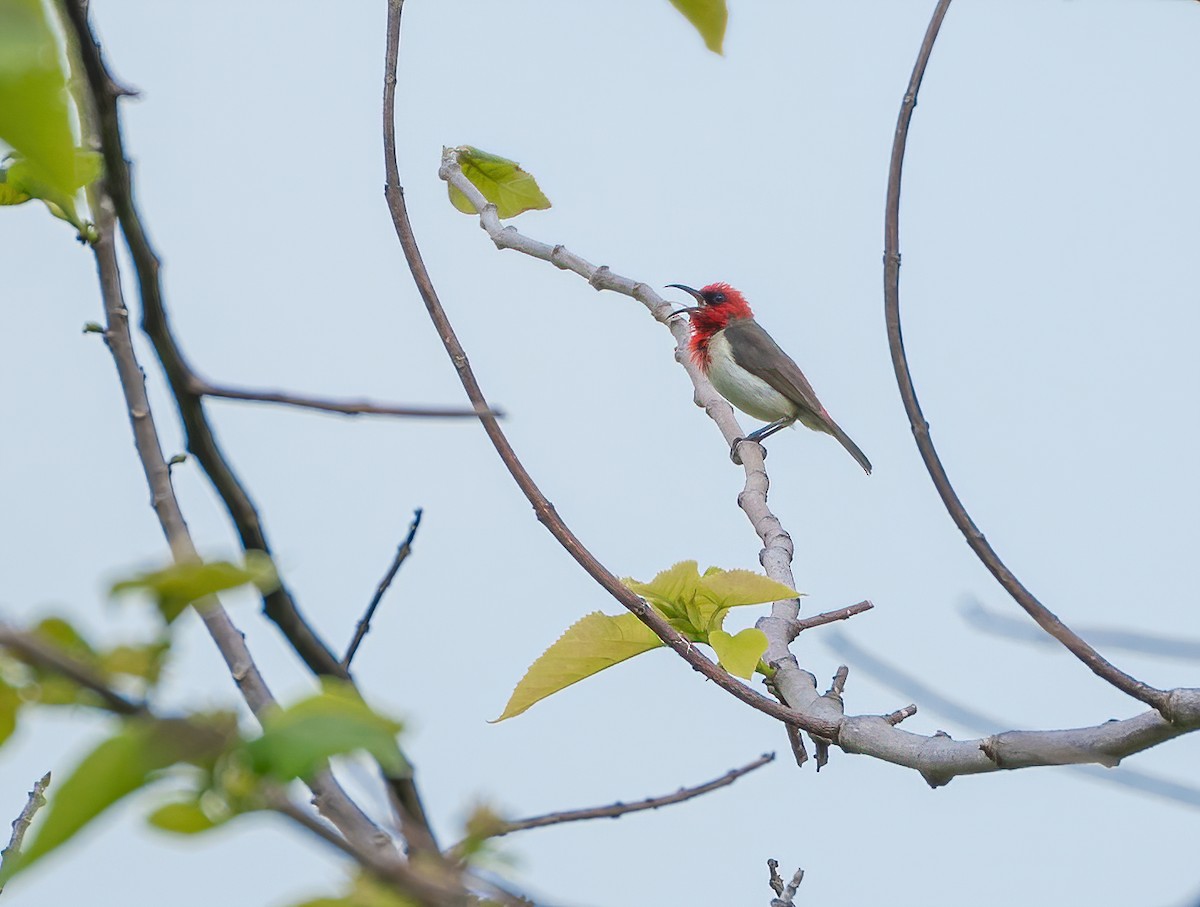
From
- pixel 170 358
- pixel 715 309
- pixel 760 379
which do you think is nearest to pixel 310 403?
pixel 170 358

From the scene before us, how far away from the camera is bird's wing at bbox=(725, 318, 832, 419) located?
847 cm

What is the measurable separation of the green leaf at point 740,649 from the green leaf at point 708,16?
134 cm

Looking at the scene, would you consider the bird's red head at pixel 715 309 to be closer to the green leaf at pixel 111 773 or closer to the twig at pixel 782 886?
the twig at pixel 782 886

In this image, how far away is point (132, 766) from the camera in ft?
2.04

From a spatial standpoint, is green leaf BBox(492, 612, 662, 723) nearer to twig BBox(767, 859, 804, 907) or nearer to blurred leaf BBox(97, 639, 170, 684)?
twig BBox(767, 859, 804, 907)

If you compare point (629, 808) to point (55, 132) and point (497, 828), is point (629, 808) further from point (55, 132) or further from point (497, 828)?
point (55, 132)

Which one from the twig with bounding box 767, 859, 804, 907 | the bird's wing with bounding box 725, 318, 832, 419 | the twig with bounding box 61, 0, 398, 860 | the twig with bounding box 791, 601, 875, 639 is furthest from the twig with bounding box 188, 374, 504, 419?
the bird's wing with bounding box 725, 318, 832, 419

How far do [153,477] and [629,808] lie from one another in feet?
1.86

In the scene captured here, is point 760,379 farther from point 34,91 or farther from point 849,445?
point 34,91

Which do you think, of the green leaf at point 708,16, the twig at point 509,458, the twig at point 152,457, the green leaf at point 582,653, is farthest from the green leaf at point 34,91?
the green leaf at point 582,653

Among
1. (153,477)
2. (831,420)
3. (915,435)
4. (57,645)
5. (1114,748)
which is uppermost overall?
(831,420)

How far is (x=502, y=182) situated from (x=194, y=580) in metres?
3.18

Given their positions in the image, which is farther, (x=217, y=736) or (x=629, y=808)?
(x=629, y=808)

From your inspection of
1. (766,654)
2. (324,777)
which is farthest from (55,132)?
(766,654)
